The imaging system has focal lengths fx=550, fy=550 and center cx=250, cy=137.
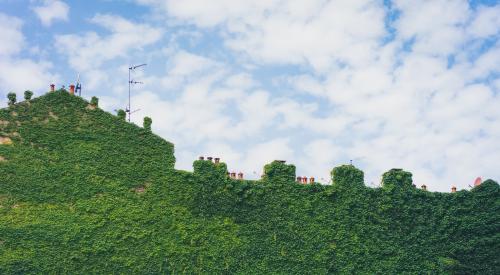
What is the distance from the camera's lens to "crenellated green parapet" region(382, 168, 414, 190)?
2675cm

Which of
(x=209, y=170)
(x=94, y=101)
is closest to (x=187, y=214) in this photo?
(x=209, y=170)

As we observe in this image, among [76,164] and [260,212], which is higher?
[76,164]

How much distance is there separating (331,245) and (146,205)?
863 cm

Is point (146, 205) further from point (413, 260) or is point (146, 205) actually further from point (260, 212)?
point (413, 260)

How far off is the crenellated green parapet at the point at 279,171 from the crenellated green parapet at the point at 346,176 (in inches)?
85.6

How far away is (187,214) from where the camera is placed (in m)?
24.4

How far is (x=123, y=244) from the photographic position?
23297 mm

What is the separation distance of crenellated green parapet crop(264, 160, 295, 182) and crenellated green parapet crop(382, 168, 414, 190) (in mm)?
4742

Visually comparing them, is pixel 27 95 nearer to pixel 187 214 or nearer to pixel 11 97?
pixel 11 97

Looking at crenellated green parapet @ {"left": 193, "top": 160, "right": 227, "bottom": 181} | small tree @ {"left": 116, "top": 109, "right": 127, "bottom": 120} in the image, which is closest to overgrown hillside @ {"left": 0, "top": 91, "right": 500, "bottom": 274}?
crenellated green parapet @ {"left": 193, "top": 160, "right": 227, "bottom": 181}

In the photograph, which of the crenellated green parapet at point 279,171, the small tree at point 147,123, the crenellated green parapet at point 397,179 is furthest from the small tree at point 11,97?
the crenellated green parapet at point 397,179

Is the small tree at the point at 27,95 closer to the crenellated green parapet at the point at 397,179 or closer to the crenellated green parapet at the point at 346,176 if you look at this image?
the crenellated green parapet at the point at 346,176

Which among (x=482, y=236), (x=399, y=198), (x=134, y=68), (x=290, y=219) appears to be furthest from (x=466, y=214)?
(x=134, y=68)

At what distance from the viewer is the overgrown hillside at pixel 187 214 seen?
75.1 ft
